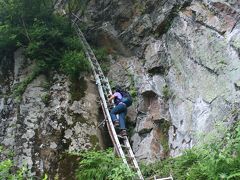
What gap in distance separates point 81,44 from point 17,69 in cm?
283

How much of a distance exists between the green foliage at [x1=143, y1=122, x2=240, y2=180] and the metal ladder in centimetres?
122

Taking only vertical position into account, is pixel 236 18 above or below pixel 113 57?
below

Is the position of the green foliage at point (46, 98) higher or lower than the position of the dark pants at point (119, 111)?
higher

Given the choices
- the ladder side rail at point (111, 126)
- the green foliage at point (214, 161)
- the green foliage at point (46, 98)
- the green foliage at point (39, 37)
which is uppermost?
the green foliage at point (39, 37)

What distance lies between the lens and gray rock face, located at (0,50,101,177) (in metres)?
10.8

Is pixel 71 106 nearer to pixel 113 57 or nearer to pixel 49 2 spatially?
pixel 113 57

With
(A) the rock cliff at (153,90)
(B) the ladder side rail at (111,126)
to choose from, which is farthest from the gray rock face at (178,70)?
(B) the ladder side rail at (111,126)

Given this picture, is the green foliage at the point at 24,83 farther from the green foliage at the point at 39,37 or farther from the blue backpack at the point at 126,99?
the blue backpack at the point at 126,99

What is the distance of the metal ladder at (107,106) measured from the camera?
1018cm

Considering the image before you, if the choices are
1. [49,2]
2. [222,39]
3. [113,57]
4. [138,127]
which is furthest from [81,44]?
[222,39]

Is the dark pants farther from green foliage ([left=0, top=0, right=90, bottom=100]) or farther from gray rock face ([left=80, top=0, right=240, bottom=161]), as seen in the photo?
green foliage ([left=0, top=0, right=90, bottom=100])

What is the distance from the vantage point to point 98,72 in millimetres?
14484

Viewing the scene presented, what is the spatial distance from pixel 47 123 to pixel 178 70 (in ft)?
15.3

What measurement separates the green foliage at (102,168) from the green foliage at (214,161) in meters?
1.28
